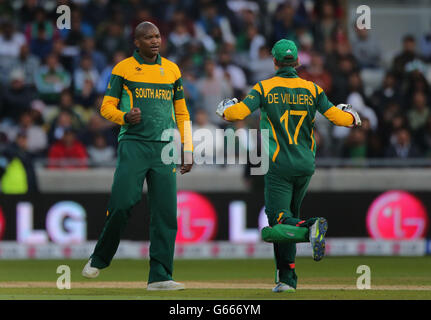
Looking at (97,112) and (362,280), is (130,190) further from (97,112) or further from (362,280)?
(97,112)

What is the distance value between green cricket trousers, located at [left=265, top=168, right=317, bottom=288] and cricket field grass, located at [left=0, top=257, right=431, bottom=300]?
0.83 ft

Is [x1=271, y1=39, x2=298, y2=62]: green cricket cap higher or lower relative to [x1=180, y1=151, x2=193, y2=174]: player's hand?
higher

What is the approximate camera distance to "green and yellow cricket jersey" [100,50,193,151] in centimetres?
905

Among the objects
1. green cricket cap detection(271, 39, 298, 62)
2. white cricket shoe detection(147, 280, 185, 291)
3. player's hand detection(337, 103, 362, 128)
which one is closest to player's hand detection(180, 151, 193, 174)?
white cricket shoe detection(147, 280, 185, 291)

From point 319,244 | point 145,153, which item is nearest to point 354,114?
point 319,244

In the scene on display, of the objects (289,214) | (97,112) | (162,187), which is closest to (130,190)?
(162,187)

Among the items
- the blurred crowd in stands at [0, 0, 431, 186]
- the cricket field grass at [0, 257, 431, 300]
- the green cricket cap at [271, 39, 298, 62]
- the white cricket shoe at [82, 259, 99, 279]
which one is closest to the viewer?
the cricket field grass at [0, 257, 431, 300]

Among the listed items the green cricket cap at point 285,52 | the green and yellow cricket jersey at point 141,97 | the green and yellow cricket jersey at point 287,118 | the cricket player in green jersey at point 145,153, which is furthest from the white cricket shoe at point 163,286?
the green cricket cap at point 285,52

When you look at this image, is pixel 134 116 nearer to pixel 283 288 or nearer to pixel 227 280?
pixel 283 288

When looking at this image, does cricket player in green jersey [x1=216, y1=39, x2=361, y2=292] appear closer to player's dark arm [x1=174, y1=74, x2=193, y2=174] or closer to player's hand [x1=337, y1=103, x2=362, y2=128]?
player's hand [x1=337, y1=103, x2=362, y2=128]

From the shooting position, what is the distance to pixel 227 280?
11008 mm

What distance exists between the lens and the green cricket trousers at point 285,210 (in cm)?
867

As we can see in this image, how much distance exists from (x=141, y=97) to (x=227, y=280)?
281cm

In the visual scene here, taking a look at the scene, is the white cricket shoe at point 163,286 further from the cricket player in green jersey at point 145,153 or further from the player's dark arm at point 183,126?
the player's dark arm at point 183,126
